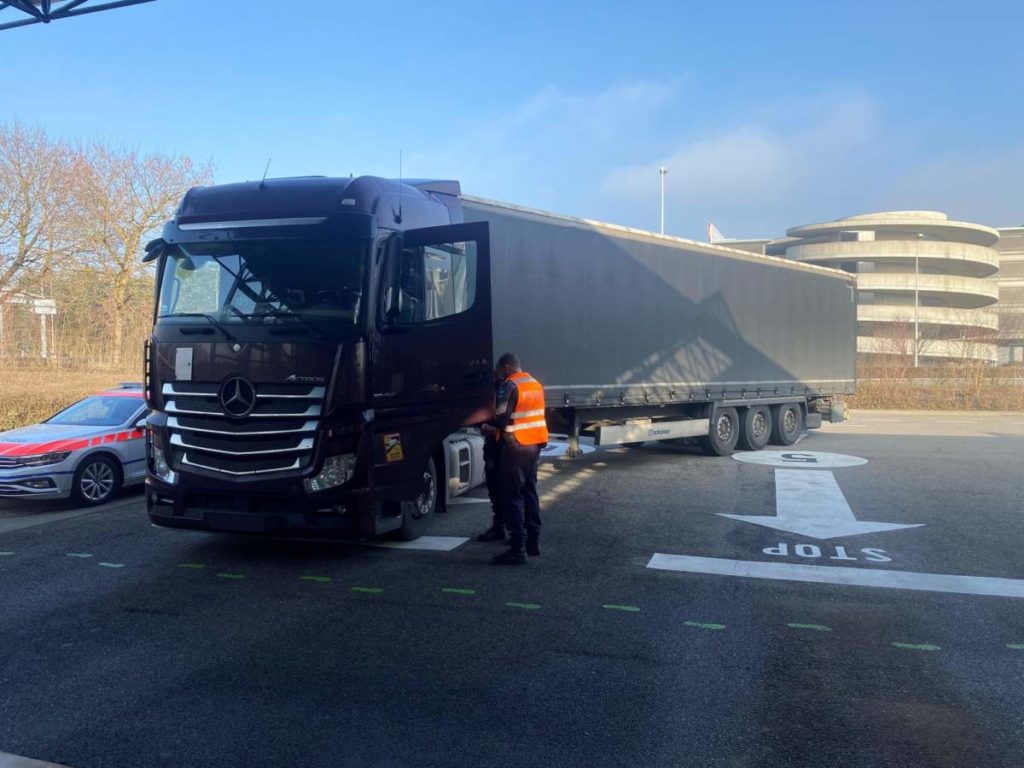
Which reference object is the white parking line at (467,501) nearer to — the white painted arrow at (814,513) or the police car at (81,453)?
the white painted arrow at (814,513)

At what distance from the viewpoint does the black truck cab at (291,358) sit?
6344mm

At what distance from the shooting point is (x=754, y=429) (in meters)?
15.3

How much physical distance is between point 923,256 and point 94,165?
69.2m

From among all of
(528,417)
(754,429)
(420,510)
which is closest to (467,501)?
(420,510)

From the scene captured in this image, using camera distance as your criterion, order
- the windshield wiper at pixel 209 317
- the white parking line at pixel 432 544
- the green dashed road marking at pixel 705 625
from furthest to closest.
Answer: the white parking line at pixel 432 544, the windshield wiper at pixel 209 317, the green dashed road marking at pixel 705 625

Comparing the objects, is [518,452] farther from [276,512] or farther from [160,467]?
[160,467]

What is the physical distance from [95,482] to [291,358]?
527 centimetres

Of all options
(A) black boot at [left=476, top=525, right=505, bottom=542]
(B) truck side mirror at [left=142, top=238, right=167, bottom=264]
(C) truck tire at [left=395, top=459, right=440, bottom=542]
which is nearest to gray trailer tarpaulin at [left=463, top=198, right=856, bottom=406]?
(C) truck tire at [left=395, top=459, right=440, bottom=542]

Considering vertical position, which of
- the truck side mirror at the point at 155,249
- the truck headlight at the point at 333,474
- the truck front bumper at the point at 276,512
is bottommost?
the truck front bumper at the point at 276,512

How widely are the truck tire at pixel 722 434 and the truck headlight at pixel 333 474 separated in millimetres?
8920

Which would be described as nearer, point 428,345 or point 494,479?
point 428,345

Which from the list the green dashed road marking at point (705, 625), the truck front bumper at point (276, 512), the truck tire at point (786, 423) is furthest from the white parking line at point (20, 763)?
the truck tire at point (786, 423)

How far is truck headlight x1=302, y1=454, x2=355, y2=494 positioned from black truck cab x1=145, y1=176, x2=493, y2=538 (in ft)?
0.04

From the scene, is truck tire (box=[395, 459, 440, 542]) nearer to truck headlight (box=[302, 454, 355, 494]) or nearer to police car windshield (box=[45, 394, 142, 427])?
truck headlight (box=[302, 454, 355, 494])
